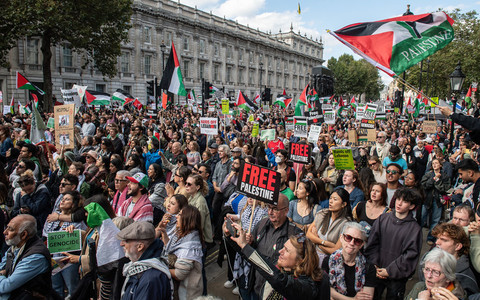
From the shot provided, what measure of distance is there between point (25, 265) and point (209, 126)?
7582 millimetres

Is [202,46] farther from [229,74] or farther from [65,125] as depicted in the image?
[65,125]

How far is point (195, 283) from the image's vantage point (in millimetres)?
3691

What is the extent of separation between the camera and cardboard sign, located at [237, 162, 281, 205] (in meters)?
3.78

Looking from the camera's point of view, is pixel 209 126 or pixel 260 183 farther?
pixel 209 126

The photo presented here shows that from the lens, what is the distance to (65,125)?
8.62 meters

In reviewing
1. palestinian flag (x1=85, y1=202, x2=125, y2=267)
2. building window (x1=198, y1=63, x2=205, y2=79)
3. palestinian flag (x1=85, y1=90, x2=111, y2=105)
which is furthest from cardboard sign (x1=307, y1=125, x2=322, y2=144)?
building window (x1=198, y1=63, x2=205, y2=79)

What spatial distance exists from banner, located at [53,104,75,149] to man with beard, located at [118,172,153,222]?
14.4 ft

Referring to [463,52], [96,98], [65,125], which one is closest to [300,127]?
[65,125]

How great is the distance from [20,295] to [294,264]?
255 centimetres

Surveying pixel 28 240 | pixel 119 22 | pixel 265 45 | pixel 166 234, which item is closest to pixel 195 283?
pixel 166 234

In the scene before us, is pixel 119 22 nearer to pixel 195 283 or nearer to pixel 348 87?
pixel 195 283

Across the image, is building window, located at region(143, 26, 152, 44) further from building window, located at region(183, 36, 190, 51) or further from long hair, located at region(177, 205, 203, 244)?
long hair, located at region(177, 205, 203, 244)

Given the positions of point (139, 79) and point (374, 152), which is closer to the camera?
point (374, 152)

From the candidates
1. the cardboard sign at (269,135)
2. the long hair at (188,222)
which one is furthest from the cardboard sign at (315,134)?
the long hair at (188,222)
